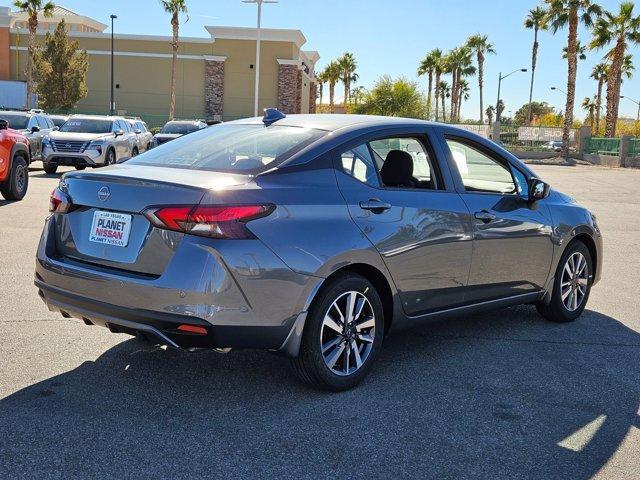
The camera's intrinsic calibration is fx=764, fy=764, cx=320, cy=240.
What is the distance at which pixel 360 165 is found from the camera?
4.72 meters

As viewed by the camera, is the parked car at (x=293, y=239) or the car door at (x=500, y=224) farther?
the car door at (x=500, y=224)

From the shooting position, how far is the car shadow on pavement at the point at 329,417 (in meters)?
3.56

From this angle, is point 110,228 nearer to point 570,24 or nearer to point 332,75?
point 570,24

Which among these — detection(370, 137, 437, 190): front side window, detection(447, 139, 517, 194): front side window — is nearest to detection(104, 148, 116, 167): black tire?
detection(447, 139, 517, 194): front side window

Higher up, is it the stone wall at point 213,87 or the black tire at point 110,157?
the stone wall at point 213,87

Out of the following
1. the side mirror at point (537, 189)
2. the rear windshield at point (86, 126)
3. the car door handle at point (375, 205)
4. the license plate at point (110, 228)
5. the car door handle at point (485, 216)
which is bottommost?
the license plate at point (110, 228)

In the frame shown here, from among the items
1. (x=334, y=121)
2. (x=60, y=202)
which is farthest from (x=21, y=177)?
(x=334, y=121)

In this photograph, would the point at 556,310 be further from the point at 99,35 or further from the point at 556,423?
the point at 99,35

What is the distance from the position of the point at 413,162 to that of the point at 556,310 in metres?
2.11

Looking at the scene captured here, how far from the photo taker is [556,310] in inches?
250

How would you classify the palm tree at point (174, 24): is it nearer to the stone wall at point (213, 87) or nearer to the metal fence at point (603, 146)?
the stone wall at point (213, 87)

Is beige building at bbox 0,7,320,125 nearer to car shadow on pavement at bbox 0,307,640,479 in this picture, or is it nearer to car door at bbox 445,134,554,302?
car door at bbox 445,134,554,302

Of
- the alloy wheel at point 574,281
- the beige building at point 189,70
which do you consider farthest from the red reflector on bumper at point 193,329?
the beige building at point 189,70

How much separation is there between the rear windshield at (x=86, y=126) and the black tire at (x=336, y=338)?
19147mm
